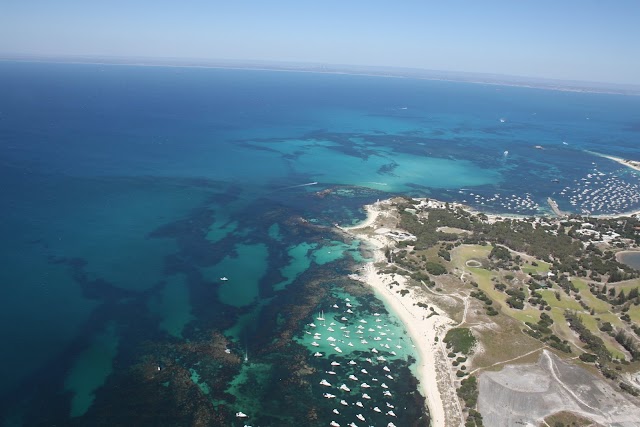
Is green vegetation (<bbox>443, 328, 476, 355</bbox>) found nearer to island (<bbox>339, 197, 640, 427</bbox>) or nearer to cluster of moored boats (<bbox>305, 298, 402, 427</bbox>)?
island (<bbox>339, 197, 640, 427</bbox>)

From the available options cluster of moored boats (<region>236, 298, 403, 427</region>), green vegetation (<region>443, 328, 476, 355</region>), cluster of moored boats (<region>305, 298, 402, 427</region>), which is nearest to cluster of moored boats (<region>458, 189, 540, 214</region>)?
green vegetation (<region>443, 328, 476, 355</region>)

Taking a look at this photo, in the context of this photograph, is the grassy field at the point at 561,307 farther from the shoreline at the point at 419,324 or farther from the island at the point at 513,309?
the shoreline at the point at 419,324

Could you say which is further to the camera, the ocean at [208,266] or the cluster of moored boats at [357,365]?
the ocean at [208,266]

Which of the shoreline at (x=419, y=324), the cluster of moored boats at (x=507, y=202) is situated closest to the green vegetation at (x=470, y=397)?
the shoreline at (x=419, y=324)

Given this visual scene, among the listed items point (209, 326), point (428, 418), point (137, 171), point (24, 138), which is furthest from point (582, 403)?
point (24, 138)

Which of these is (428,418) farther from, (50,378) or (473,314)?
(50,378)

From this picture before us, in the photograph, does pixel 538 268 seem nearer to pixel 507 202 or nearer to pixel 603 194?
pixel 507 202
